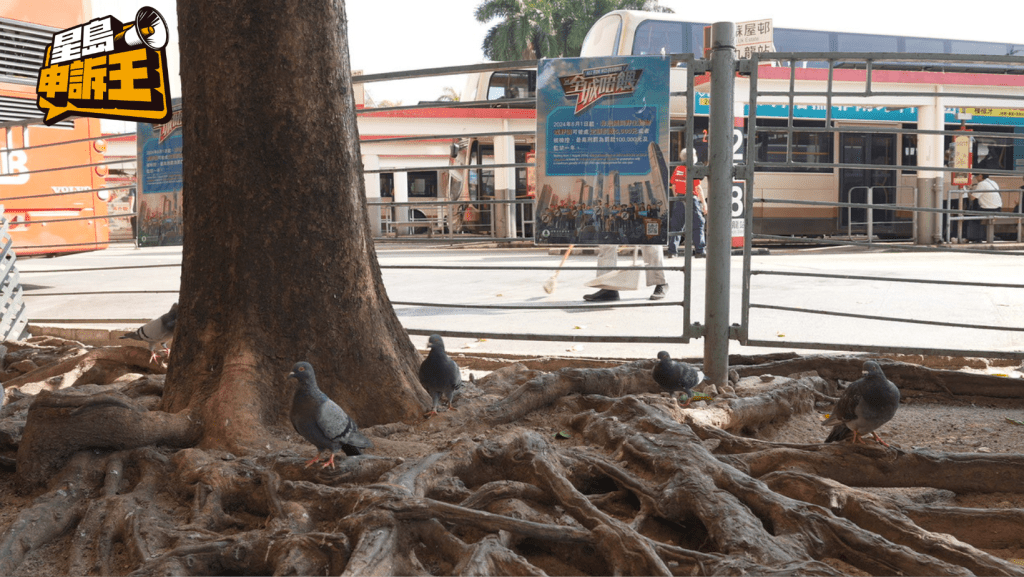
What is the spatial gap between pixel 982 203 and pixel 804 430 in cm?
1481

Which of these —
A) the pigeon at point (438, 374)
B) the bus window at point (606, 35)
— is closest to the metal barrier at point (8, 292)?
the pigeon at point (438, 374)

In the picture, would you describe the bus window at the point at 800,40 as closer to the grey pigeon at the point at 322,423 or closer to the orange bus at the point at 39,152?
the orange bus at the point at 39,152

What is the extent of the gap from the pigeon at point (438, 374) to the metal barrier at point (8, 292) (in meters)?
4.59

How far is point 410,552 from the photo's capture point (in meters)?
2.14

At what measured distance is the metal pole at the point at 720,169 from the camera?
418 cm

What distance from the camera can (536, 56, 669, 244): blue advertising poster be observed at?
4.25 metres

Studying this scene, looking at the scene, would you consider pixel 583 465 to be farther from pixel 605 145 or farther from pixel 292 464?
pixel 605 145

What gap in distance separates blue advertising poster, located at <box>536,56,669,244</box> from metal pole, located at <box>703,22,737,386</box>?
253 millimetres

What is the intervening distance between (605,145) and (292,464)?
251 cm

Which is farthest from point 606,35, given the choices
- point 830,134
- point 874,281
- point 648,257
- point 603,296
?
point 648,257

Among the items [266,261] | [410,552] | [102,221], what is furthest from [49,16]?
[410,552]

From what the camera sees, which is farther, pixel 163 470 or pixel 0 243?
pixel 0 243

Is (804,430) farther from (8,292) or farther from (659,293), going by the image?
(8,292)

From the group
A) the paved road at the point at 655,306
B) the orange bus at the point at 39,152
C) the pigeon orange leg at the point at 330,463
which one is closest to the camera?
the pigeon orange leg at the point at 330,463
